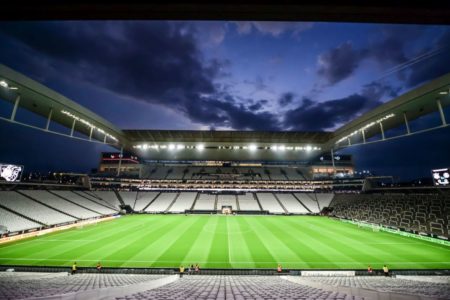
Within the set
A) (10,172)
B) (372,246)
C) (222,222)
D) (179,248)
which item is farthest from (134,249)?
(372,246)

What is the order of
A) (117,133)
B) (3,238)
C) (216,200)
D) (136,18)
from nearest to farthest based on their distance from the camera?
(136,18) → (3,238) → (117,133) → (216,200)

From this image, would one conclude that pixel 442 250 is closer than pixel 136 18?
No

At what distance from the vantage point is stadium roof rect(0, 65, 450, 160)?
1850cm

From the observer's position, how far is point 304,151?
4712 centimetres

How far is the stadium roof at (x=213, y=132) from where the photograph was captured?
18500mm

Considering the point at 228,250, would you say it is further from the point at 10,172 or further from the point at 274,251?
the point at 10,172

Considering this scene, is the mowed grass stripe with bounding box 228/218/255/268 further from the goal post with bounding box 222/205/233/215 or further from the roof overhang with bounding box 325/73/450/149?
the roof overhang with bounding box 325/73/450/149

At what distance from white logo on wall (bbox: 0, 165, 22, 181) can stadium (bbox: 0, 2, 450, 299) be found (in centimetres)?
12

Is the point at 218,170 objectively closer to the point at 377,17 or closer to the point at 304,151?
the point at 304,151

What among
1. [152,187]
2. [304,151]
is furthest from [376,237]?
[152,187]

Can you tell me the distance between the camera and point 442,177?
24.1m

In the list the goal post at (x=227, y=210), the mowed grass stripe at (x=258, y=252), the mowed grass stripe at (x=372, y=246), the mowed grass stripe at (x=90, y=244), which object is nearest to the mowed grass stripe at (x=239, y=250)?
the mowed grass stripe at (x=258, y=252)

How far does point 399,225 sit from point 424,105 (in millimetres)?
15187

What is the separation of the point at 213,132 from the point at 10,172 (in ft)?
91.1
